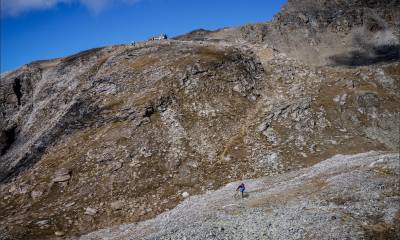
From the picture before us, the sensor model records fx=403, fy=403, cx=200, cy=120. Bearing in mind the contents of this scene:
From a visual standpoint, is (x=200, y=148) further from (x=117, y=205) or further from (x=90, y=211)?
(x=90, y=211)

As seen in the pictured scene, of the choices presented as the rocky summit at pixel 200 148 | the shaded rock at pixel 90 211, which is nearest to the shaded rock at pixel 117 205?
the rocky summit at pixel 200 148

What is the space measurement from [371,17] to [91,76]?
528ft

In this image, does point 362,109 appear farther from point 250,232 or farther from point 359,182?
point 250,232

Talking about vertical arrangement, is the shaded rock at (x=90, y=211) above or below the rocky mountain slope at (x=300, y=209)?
above

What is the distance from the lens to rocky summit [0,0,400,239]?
104 ft

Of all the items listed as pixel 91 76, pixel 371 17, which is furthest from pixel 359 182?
pixel 371 17

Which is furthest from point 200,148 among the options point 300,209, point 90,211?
point 300,209

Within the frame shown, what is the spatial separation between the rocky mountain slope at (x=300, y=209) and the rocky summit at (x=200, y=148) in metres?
0.15

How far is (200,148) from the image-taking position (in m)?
46.9

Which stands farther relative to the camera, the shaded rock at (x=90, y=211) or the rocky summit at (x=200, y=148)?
the shaded rock at (x=90, y=211)

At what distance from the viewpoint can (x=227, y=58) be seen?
200 feet

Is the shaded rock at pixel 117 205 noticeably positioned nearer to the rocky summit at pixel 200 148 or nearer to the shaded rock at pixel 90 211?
the rocky summit at pixel 200 148

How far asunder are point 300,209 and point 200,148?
18.2m

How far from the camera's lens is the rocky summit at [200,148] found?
104 ft
